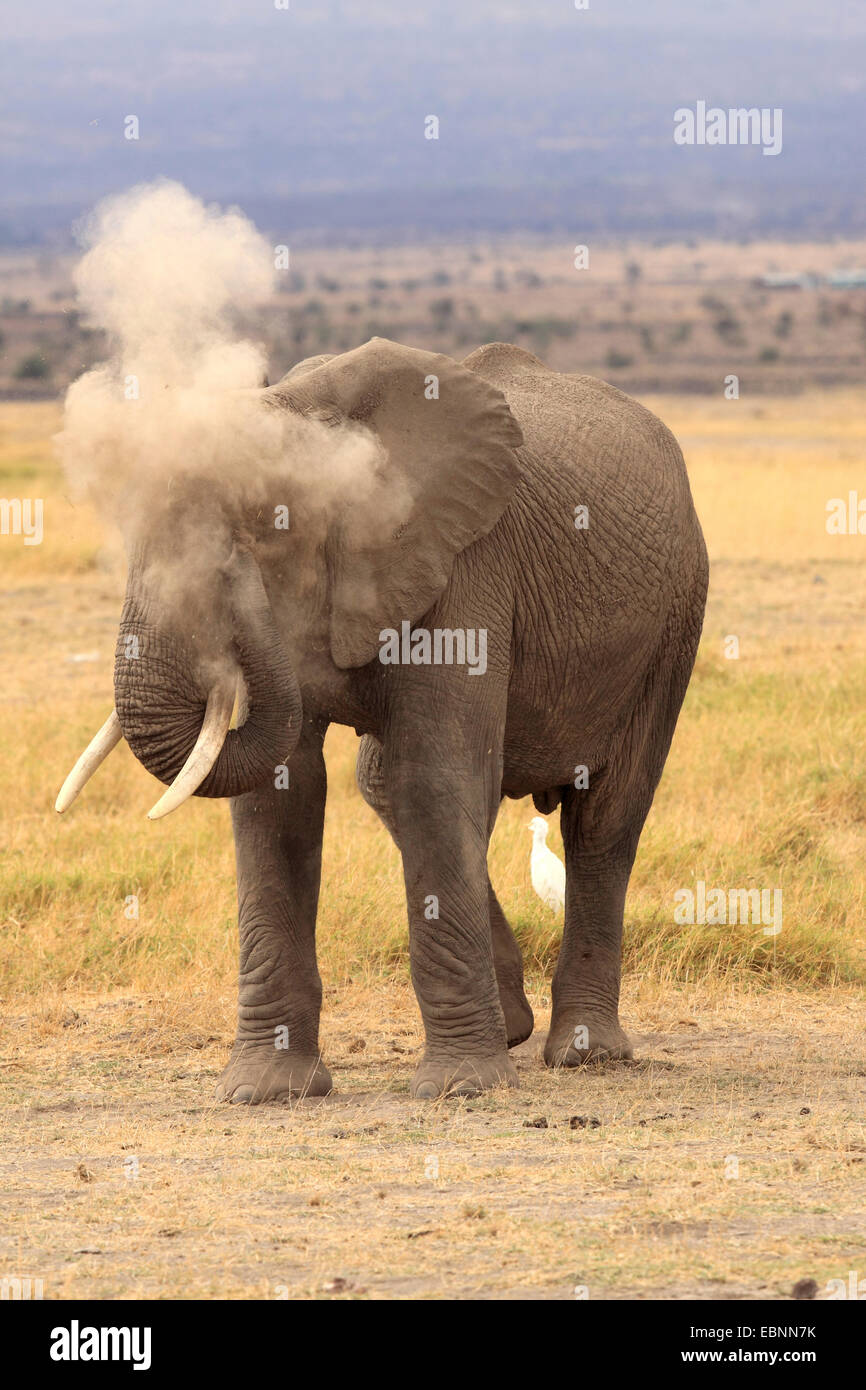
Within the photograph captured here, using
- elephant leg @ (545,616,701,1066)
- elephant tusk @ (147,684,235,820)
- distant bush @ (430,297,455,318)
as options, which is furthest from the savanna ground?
distant bush @ (430,297,455,318)

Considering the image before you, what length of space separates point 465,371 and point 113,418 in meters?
1.17

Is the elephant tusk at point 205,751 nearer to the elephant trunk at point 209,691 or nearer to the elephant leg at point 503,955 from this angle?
the elephant trunk at point 209,691

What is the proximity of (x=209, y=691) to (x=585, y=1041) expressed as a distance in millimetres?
2115

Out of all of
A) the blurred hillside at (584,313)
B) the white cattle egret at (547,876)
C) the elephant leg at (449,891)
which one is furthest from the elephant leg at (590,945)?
the blurred hillside at (584,313)

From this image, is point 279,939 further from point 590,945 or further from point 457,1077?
point 590,945

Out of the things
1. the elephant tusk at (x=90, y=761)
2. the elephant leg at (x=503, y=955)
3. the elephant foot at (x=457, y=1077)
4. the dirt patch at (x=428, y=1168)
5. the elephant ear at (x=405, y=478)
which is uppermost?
the elephant ear at (x=405, y=478)

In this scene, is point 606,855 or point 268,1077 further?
point 606,855

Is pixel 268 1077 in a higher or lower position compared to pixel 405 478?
lower

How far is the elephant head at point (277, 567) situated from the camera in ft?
19.5

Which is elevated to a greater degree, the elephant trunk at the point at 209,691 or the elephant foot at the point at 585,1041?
the elephant trunk at the point at 209,691

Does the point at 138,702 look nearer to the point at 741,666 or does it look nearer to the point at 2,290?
the point at 741,666

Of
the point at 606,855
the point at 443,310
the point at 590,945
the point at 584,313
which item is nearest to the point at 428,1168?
the point at 590,945

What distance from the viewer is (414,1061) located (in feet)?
24.2

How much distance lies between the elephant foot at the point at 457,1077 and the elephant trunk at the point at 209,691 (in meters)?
1.19
